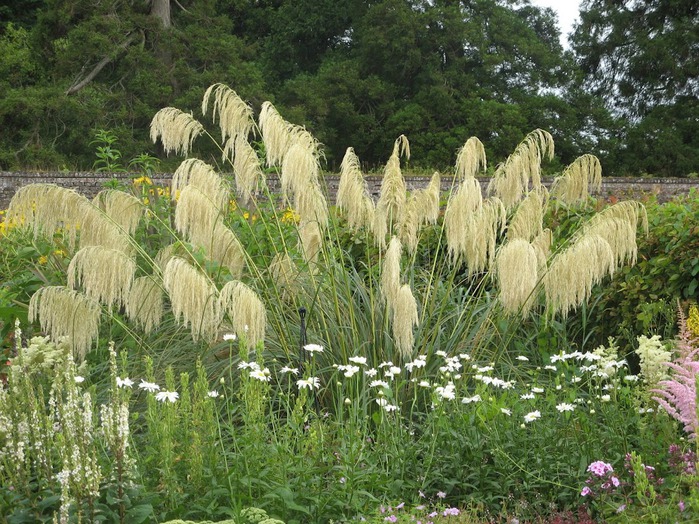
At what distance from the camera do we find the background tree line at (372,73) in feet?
78.5

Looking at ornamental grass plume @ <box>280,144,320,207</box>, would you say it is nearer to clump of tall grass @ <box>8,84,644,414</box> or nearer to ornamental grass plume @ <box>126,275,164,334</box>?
clump of tall grass @ <box>8,84,644,414</box>

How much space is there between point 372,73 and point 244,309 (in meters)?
25.3

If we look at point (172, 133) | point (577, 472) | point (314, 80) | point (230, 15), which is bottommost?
point (577, 472)

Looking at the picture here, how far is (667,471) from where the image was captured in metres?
3.81

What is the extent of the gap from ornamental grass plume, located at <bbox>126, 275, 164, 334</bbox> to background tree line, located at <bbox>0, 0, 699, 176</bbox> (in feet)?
61.1

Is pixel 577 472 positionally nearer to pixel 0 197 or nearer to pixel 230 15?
pixel 0 197

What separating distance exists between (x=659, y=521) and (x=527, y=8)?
29.8 m

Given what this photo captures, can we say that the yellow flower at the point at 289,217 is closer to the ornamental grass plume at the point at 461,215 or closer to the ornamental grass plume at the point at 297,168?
the ornamental grass plume at the point at 297,168

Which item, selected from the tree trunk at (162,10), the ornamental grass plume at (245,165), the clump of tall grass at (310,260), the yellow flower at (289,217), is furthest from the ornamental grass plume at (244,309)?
the tree trunk at (162,10)

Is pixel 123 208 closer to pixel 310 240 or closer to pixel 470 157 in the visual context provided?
pixel 310 240

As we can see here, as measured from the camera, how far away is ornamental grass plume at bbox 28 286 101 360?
420 centimetres

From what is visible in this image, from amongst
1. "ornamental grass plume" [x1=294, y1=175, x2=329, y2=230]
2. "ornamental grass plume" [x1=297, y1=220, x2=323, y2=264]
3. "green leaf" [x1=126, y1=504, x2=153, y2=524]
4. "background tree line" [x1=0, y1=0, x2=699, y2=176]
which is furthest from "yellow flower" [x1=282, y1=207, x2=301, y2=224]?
"background tree line" [x1=0, y1=0, x2=699, y2=176]

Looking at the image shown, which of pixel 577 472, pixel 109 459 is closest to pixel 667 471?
pixel 577 472

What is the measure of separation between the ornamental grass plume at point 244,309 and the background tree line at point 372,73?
1923 centimetres
